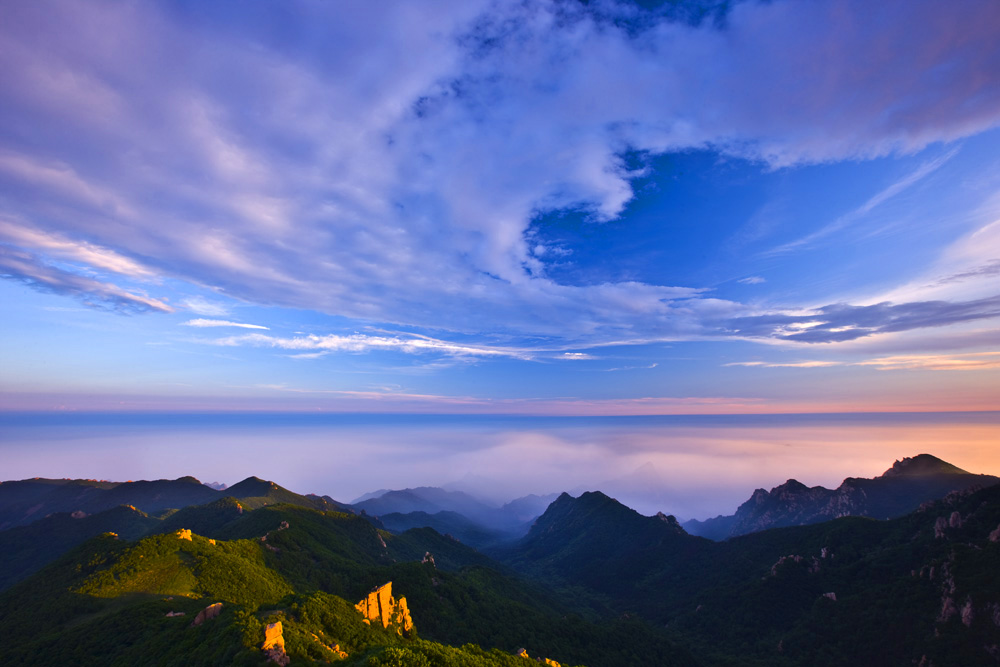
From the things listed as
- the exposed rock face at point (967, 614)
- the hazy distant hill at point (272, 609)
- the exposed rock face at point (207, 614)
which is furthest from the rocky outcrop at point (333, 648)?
the exposed rock face at point (967, 614)

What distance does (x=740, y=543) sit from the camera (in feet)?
555

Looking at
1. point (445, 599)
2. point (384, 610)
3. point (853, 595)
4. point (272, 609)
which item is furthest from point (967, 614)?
point (272, 609)

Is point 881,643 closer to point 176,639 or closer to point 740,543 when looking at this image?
point 740,543

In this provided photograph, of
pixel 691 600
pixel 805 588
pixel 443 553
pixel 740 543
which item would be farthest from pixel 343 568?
pixel 740 543

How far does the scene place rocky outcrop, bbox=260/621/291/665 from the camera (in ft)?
124

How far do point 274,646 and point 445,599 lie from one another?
2865 inches

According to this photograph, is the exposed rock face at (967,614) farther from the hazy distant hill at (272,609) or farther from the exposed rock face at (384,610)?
the exposed rock face at (384,610)

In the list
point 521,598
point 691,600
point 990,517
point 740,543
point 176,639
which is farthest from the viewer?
point 740,543

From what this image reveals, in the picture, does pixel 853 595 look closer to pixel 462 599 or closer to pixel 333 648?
pixel 462 599

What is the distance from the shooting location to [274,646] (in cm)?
3906

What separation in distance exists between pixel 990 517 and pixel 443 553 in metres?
200

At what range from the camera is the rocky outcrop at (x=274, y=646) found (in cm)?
3790

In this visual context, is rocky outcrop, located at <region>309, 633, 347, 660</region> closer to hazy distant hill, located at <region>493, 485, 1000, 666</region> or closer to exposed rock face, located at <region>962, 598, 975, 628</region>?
hazy distant hill, located at <region>493, 485, 1000, 666</region>

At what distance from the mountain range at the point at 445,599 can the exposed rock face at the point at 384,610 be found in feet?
1.10
